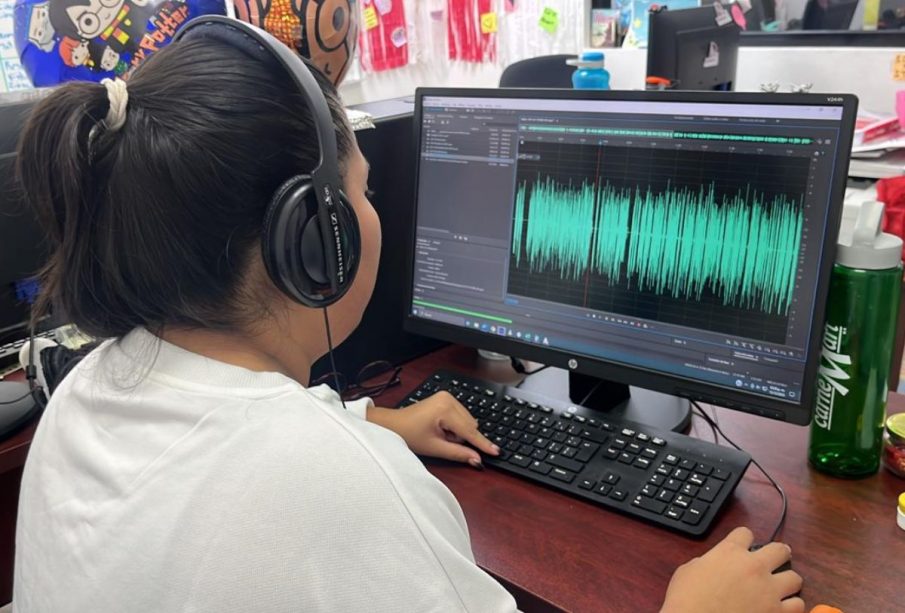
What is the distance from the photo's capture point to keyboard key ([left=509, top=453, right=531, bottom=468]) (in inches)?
36.8

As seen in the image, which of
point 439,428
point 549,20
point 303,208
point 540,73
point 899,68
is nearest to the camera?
point 303,208

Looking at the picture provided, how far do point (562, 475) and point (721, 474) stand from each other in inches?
6.8

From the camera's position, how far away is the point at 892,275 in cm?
81

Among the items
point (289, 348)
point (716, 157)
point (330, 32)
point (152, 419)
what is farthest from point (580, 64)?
point (152, 419)

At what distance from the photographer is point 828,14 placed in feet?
10.3

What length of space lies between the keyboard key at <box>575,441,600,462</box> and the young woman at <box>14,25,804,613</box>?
0.21m

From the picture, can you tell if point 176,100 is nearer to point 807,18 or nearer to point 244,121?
point 244,121

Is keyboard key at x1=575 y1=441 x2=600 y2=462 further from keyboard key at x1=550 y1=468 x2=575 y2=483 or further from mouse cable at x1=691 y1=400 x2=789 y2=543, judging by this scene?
mouse cable at x1=691 y1=400 x2=789 y2=543

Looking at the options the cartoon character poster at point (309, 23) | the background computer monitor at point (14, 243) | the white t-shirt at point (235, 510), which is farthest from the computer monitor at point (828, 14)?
the white t-shirt at point (235, 510)

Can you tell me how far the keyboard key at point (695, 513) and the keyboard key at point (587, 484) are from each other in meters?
0.10

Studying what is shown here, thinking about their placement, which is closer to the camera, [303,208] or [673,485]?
[303,208]

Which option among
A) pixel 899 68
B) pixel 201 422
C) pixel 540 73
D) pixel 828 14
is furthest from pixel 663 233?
pixel 828 14

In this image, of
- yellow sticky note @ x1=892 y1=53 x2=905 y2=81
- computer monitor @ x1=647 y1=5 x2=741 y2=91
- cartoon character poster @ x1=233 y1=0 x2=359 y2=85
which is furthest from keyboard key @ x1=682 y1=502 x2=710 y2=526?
yellow sticky note @ x1=892 y1=53 x2=905 y2=81

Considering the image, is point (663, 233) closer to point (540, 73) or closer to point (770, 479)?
point (770, 479)
